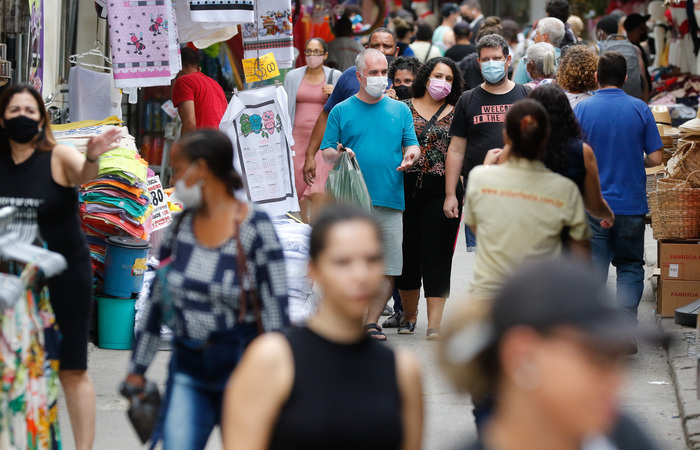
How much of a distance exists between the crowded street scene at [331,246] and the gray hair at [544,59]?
1.1 inches

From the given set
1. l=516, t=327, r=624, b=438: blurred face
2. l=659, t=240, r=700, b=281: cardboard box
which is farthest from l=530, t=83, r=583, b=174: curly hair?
l=516, t=327, r=624, b=438: blurred face

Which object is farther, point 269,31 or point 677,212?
point 269,31

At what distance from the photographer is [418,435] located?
260 centimetres

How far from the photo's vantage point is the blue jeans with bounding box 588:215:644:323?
6.62m

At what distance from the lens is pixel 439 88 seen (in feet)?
23.7

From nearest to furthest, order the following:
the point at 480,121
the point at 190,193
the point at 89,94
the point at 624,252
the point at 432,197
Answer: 1. the point at 190,193
2. the point at 480,121
3. the point at 624,252
4. the point at 432,197
5. the point at 89,94

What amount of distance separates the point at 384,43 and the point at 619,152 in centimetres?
358

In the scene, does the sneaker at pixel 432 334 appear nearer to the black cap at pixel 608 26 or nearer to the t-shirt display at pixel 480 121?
the t-shirt display at pixel 480 121

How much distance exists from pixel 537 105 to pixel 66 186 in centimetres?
209

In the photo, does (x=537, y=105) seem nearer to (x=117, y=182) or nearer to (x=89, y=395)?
(x=89, y=395)

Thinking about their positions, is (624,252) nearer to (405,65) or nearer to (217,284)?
(405,65)

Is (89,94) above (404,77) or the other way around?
the other way around

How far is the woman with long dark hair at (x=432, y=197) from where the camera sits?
7219mm

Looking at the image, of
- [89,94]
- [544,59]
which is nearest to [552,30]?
[544,59]
